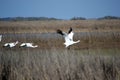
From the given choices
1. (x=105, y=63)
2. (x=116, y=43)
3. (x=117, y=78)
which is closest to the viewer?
(x=117, y=78)

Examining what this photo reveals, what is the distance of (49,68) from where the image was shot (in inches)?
193

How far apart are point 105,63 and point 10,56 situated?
2016 millimetres

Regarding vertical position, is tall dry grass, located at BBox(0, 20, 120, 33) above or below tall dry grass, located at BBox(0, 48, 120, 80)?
below

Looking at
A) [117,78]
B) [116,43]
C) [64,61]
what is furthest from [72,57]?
[116,43]

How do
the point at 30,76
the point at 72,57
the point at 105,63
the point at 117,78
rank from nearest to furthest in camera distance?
the point at 117,78 → the point at 30,76 → the point at 105,63 → the point at 72,57

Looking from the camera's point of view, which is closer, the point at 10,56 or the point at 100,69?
the point at 100,69

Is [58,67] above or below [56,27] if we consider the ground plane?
above

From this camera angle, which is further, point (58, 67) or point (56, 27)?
point (56, 27)

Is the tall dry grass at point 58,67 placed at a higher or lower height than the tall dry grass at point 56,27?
higher

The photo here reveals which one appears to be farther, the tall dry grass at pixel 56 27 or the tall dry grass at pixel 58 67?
the tall dry grass at pixel 56 27

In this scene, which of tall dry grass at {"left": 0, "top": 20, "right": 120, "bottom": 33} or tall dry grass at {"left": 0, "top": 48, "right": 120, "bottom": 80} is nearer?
tall dry grass at {"left": 0, "top": 48, "right": 120, "bottom": 80}

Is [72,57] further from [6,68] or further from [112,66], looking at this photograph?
[6,68]

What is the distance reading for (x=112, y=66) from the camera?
4.88 m

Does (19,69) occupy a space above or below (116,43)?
above
